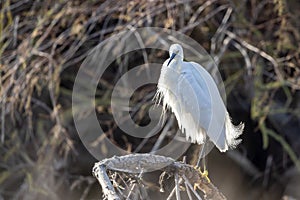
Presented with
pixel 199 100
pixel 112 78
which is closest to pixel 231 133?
pixel 199 100

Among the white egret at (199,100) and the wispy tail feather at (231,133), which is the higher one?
the white egret at (199,100)

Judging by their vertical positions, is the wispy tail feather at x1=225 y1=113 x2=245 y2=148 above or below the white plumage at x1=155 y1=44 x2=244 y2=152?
below

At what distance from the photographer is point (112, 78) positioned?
3.32 meters

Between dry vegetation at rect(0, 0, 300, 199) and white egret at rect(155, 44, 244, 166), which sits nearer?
white egret at rect(155, 44, 244, 166)

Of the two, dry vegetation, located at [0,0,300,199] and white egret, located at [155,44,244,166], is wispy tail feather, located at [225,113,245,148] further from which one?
dry vegetation, located at [0,0,300,199]

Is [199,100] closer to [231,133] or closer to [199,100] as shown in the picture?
[199,100]

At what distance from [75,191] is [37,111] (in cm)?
51

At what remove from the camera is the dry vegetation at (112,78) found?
2.56 metres

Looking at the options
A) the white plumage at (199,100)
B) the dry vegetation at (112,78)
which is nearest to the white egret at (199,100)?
the white plumage at (199,100)

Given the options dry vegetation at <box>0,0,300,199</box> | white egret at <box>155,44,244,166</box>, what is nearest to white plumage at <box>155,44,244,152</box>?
white egret at <box>155,44,244,166</box>

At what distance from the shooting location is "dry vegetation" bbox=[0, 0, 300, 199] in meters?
2.56

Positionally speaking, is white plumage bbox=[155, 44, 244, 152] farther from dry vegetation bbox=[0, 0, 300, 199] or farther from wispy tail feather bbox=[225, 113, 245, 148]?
dry vegetation bbox=[0, 0, 300, 199]

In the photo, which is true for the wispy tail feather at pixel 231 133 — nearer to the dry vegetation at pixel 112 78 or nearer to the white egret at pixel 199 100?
the white egret at pixel 199 100

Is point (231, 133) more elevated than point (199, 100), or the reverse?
point (199, 100)
